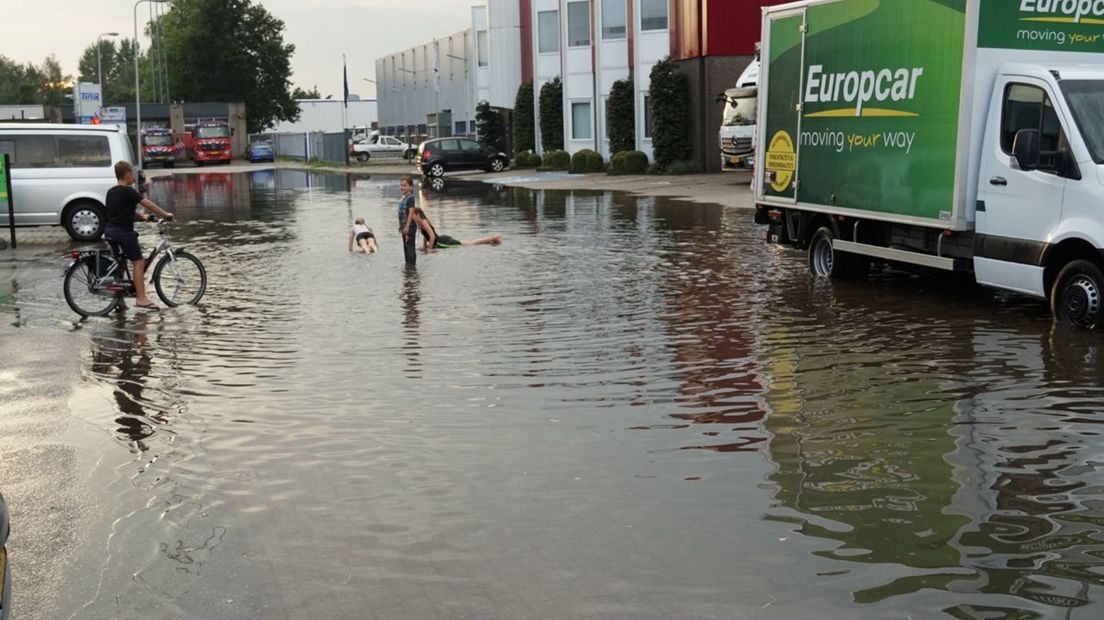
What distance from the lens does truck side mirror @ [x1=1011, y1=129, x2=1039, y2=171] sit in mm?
11352

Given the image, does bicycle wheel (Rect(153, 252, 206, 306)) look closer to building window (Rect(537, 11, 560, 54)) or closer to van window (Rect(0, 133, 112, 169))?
van window (Rect(0, 133, 112, 169))

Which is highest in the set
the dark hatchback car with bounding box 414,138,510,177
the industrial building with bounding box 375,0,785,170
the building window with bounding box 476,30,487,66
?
the building window with bounding box 476,30,487,66

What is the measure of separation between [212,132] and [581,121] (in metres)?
37.2

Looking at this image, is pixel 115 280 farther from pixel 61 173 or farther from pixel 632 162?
pixel 632 162

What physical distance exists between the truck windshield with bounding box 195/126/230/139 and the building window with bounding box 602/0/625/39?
39170mm

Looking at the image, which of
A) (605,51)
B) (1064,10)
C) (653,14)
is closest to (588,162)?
(605,51)

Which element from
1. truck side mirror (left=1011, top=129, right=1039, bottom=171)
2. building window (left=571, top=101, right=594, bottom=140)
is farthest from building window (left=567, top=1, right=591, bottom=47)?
truck side mirror (left=1011, top=129, right=1039, bottom=171)

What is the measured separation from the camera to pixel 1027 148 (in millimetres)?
11391

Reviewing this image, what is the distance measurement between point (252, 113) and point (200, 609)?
106 metres

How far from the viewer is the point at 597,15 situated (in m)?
52.2

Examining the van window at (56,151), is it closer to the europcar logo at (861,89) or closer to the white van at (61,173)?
the white van at (61,173)

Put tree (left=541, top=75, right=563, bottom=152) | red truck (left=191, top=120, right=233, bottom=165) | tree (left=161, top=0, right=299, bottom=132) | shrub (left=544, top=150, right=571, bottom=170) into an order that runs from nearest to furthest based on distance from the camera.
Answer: shrub (left=544, top=150, right=571, bottom=170)
tree (left=541, top=75, right=563, bottom=152)
red truck (left=191, top=120, right=233, bottom=165)
tree (left=161, top=0, right=299, bottom=132)

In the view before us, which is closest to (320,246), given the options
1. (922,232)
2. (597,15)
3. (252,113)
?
(922,232)

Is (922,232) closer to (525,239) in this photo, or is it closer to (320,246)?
(525,239)
